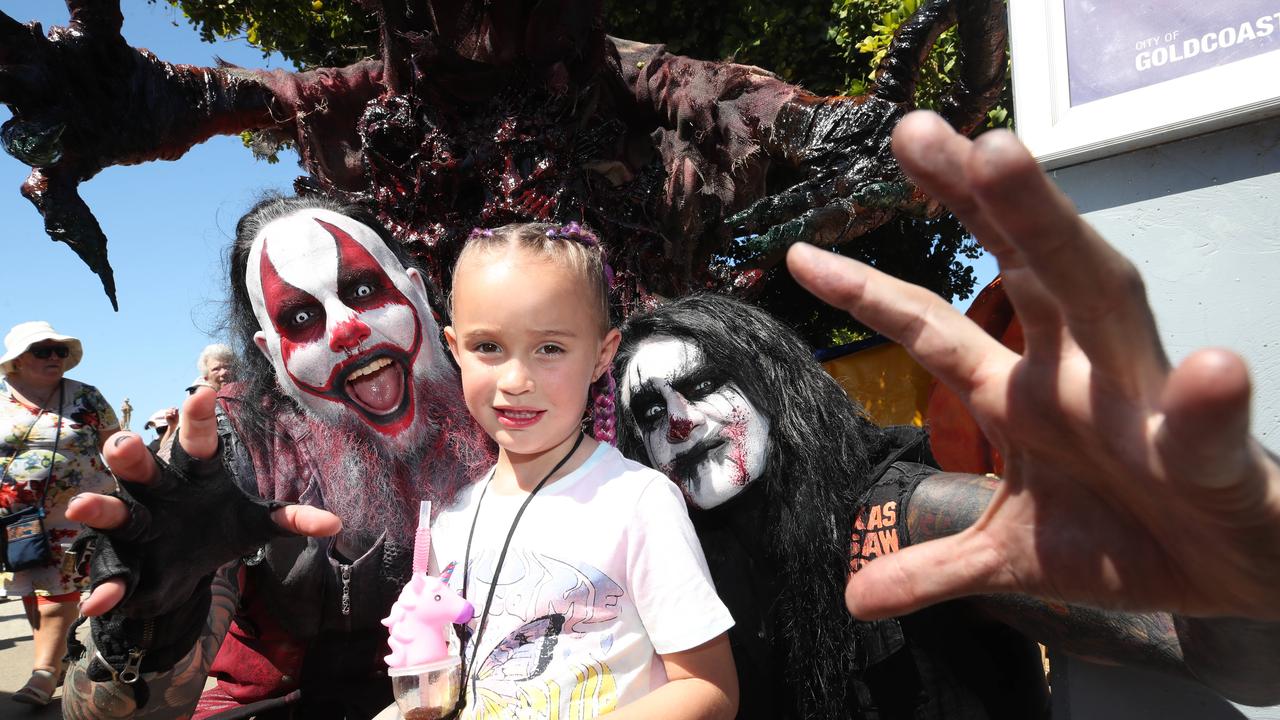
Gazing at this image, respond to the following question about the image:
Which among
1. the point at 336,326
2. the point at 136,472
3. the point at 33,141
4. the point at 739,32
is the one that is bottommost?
the point at 136,472

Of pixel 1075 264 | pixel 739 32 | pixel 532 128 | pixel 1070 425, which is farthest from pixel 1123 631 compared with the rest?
pixel 739 32

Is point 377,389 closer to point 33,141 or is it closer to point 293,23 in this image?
point 33,141

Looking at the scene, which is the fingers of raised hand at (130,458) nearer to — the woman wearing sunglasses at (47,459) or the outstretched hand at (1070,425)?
the outstretched hand at (1070,425)

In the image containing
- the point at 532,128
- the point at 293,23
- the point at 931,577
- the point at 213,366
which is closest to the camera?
the point at 931,577

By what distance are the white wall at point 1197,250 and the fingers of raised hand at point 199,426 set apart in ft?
4.91

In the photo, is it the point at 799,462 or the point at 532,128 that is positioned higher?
the point at 532,128

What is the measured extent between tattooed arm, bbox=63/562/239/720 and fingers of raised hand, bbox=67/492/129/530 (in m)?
0.43

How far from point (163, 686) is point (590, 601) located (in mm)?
941

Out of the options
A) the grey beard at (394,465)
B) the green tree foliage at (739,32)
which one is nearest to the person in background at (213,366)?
the grey beard at (394,465)

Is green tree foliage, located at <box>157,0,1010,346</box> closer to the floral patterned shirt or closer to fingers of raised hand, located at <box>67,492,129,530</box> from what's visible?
the floral patterned shirt

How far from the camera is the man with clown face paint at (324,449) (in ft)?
5.85

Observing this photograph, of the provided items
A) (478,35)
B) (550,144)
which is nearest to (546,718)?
(550,144)

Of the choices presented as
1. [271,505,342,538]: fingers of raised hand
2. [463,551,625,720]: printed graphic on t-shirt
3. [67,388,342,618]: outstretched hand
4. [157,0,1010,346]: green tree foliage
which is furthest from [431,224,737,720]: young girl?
[157,0,1010,346]: green tree foliage

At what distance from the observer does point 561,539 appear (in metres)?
1.28
